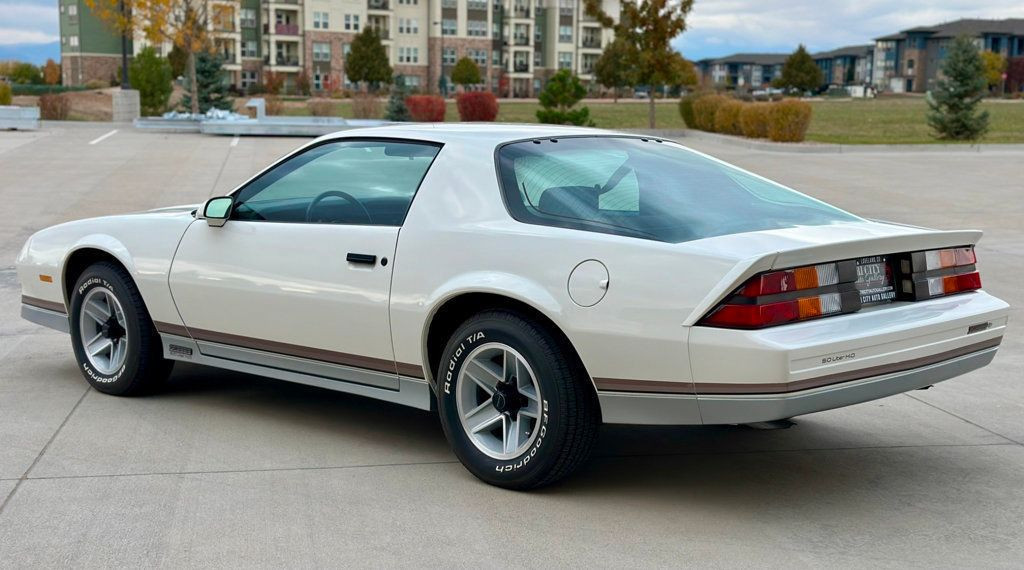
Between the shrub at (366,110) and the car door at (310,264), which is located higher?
the shrub at (366,110)

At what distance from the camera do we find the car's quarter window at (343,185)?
5.33 metres

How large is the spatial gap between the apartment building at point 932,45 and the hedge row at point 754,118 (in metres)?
135

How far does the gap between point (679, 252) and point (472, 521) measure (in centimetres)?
127

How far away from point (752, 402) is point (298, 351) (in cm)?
226

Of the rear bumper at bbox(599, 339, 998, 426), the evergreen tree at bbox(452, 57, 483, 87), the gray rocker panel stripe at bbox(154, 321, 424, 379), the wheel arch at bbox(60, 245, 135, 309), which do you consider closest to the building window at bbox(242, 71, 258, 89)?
the evergreen tree at bbox(452, 57, 483, 87)

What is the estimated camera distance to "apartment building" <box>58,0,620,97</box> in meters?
102

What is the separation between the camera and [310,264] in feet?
17.7

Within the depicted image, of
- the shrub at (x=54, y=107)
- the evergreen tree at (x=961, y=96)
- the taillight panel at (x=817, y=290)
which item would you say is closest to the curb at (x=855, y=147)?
the evergreen tree at (x=961, y=96)

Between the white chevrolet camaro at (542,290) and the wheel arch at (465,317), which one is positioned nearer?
the white chevrolet camaro at (542,290)

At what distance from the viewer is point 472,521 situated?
446 cm

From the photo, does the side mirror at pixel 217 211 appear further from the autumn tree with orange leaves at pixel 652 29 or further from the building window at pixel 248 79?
the building window at pixel 248 79

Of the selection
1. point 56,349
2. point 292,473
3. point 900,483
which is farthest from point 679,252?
point 56,349

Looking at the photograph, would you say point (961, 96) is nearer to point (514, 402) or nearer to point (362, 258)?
point (362, 258)

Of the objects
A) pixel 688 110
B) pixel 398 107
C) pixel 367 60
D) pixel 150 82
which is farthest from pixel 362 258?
pixel 367 60
